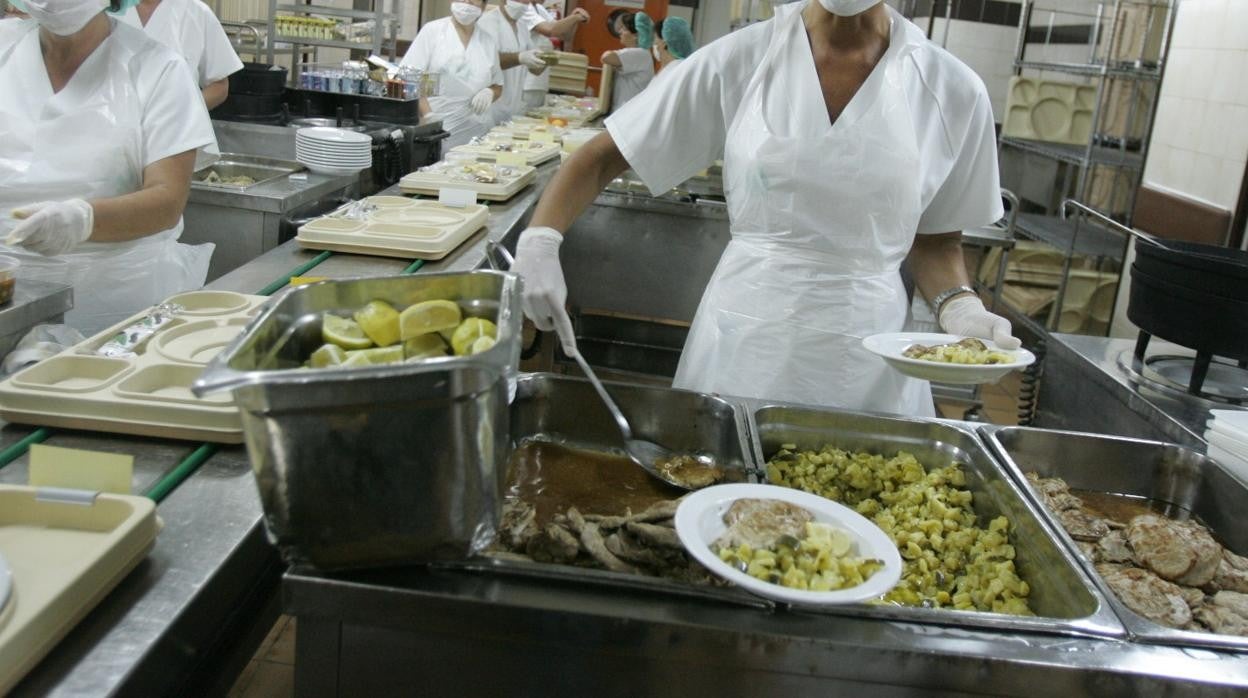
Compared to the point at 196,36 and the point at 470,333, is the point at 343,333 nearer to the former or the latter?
the point at 470,333

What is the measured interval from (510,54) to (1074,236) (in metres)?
4.57

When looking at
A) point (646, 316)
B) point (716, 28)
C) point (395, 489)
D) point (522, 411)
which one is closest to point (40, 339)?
point (522, 411)

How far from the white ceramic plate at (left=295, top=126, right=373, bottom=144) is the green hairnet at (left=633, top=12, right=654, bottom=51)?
15.5 feet

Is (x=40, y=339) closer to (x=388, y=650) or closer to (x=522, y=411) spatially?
(x=522, y=411)

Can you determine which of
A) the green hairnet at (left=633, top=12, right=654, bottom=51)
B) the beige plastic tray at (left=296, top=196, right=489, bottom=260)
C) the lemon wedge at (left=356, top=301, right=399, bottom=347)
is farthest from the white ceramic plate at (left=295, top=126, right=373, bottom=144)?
the green hairnet at (left=633, top=12, right=654, bottom=51)

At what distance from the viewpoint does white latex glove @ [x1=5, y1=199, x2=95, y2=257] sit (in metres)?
2.01

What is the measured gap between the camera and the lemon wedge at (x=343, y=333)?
1086 millimetres

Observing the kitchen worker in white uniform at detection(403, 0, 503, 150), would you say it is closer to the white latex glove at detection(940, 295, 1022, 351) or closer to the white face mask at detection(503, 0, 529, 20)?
the white face mask at detection(503, 0, 529, 20)

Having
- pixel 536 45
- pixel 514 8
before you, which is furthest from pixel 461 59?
pixel 536 45

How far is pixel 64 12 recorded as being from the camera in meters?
2.18

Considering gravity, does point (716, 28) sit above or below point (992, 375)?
above

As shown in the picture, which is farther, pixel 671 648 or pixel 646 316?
pixel 646 316

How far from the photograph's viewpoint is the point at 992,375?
5.10 feet

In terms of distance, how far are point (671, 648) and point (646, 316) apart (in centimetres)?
353
